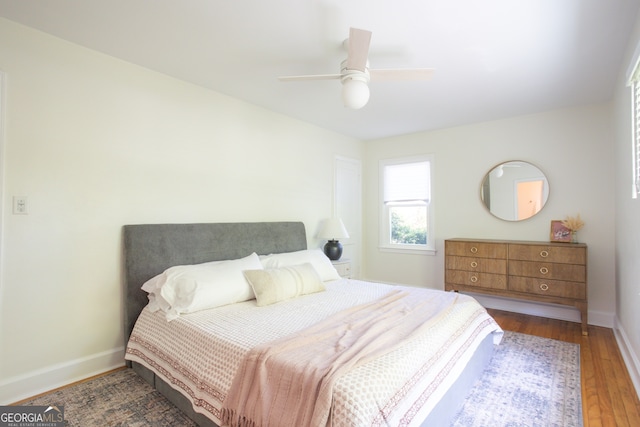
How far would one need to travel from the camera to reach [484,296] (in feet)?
13.7

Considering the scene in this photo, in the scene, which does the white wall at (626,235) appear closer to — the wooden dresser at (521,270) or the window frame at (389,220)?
the wooden dresser at (521,270)

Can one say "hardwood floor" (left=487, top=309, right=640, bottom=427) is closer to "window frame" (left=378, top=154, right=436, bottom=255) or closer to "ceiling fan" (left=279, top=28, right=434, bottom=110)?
"window frame" (left=378, top=154, right=436, bottom=255)

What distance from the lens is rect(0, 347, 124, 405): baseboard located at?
2.03 m

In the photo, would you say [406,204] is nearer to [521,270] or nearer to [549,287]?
[521,270]

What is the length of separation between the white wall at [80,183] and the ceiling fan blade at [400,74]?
1.69m

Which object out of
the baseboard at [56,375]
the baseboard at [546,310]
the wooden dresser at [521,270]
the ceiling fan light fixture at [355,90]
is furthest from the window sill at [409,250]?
the baseboard at [56,375]

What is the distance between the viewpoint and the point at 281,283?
8.21 feet

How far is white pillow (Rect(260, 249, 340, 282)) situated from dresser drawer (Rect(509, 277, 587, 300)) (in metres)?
2.02

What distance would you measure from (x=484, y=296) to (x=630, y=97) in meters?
2.69

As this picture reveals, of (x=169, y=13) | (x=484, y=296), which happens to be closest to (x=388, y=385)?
(x=169, y=13)

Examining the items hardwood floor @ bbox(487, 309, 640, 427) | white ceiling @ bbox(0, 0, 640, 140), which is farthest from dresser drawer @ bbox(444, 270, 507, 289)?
white ceiling @ bbox(0, 0, 640, 140)

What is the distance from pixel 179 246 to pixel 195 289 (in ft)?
2.19

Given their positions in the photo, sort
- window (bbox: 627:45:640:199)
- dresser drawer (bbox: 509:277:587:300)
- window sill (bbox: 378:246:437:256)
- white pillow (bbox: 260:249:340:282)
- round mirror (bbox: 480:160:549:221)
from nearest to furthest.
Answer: window (bbox: 627:45:640:199)
white pillow (bbox: 260:249:340:282)
dresser drawer (bbox: 509:277:587:300)
round mirror (bbox: 480:160:549:221)
window sill (bbox: 378:246:437:256)

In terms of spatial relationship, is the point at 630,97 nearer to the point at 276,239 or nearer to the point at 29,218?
the point at 276,239
